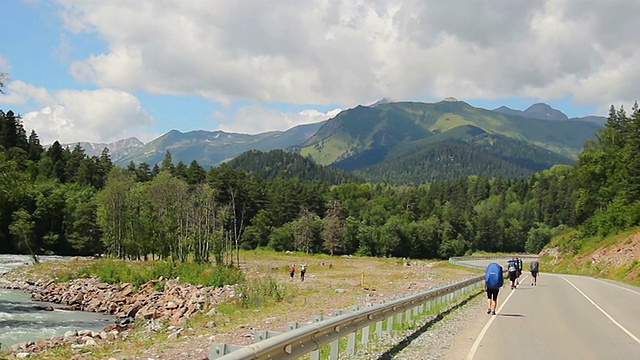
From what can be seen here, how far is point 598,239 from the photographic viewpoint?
236 feet

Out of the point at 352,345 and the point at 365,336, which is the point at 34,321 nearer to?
the point at 365,336

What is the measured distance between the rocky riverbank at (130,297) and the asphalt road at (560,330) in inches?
624

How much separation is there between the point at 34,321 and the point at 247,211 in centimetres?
10013

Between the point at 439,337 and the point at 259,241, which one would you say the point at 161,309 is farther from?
the point at 259,241

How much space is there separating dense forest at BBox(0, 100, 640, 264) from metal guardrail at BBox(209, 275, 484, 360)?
1820 centimetres

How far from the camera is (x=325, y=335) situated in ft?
32.4

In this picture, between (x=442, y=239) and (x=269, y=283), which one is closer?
(x=269, y=283)

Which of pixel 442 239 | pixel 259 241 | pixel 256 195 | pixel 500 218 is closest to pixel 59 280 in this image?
Answer: pixel 259 241

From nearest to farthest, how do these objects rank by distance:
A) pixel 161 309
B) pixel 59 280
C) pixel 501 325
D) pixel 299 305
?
pixel 501 325 < pixel 299 305 < pixel 161 309 < pixel 59 280

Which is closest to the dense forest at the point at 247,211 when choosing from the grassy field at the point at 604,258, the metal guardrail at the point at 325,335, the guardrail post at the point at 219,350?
the grassy field at the point at 604,258

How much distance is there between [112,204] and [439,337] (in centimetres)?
6915

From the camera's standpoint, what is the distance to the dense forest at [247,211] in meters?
70.3

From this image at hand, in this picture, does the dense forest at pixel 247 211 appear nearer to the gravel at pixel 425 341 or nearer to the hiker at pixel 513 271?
the gravel at pixel 425 341

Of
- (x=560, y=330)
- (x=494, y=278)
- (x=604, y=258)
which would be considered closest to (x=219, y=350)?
(x=560, y=330)
